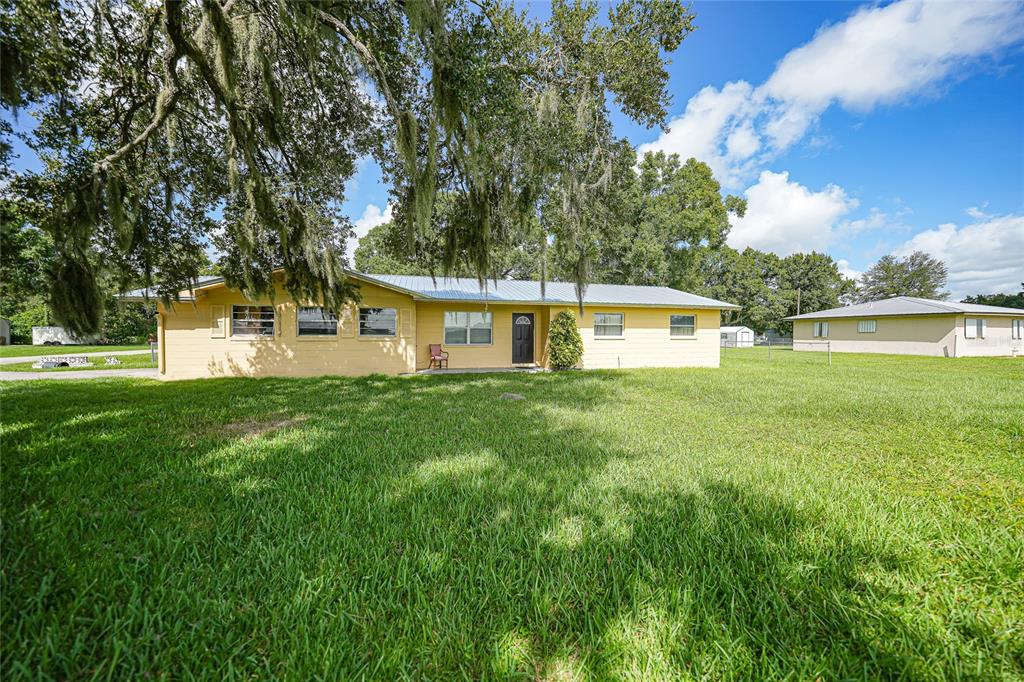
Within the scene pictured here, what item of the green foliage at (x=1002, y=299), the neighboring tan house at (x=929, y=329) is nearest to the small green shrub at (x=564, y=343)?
the neighboring tan house at (x=929, y=329)

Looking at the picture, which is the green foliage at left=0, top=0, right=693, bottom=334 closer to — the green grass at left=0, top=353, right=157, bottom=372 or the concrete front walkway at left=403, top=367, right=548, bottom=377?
the concrete front walkway at left=403, top=367, right=548, bottom=377

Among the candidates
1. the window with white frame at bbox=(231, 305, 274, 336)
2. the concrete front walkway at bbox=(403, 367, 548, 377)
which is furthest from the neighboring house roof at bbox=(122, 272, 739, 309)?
the window with white frame at bbox=(231, 305, 274, 336)

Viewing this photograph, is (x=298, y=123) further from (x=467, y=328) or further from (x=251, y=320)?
(x=467, y=328)

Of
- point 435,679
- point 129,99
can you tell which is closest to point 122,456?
point 435,679

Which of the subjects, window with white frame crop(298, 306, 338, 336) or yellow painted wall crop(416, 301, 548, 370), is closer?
window with white frame crop(298, 306, 338, 336)

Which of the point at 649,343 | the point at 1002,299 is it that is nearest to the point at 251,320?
the point at 649,343

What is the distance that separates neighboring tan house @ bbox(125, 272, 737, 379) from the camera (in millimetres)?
10641

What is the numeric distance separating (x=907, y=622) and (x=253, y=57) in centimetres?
744

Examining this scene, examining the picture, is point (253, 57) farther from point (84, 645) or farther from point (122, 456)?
point (84, 645)

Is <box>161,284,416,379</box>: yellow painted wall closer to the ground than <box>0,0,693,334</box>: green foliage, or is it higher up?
closer to the ground

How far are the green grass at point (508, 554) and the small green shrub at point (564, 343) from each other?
27.2 feet

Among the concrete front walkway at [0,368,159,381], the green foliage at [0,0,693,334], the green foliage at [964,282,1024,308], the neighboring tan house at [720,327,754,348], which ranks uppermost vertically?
the green foliage at [964,282,1024,308]

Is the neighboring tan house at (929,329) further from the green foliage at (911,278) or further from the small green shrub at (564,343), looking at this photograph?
the green foliage at (911,278)

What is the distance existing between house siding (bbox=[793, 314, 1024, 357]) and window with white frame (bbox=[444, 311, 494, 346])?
76.4 feet
